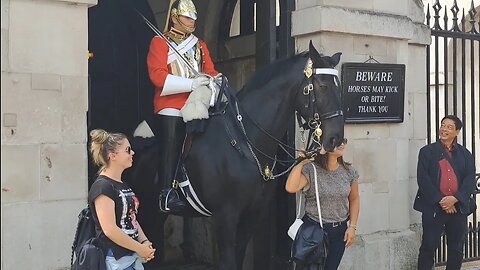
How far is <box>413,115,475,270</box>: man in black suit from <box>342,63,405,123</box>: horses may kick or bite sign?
1.83ft

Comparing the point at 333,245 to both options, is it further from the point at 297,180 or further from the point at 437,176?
the point at 437,176

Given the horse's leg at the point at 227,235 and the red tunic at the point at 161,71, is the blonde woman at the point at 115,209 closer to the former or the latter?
the horse's leg at the point at 227,235

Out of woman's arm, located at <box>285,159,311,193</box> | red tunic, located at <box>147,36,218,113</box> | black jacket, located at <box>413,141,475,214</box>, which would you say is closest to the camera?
Result: woman's arm, located at <box>285,159,311,193</box>

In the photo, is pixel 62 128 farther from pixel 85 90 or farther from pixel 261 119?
pixel 261 119

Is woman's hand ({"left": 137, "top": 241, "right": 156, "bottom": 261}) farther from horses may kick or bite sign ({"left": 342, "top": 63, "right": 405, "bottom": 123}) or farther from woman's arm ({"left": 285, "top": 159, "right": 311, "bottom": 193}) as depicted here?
horses may kick or bite sign ({"left": 342, "top": 63, "right": 405, "bottom": 123})

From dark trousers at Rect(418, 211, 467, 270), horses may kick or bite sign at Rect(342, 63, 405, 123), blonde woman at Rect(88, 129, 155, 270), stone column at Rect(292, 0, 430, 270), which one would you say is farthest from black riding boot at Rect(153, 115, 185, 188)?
dark trousers at Rect(418, 211, 467, 270)

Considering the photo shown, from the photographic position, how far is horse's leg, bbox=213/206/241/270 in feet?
17.3

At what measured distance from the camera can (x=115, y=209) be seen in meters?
3.92

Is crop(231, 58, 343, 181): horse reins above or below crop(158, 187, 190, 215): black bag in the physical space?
above

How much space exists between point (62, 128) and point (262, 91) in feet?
5.16

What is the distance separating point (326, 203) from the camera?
201 inches

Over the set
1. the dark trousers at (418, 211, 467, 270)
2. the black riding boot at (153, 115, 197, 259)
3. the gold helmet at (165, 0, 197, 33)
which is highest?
the gold helmet at (165, 0, 197, 33)

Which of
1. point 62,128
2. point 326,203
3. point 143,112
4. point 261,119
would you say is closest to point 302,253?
point 326,203

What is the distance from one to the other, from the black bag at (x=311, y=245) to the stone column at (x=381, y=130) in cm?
174
